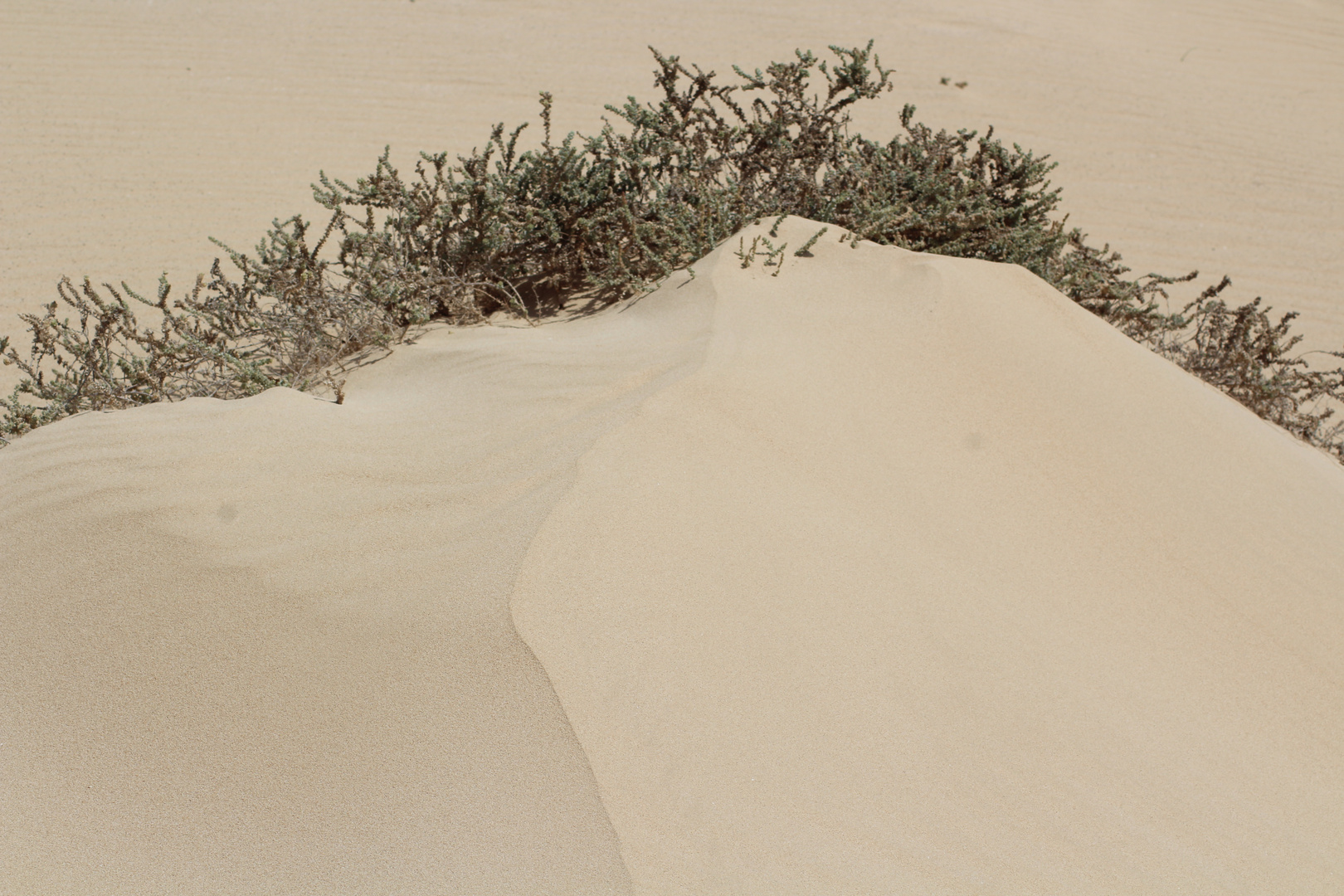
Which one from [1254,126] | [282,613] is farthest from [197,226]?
[1254,126]

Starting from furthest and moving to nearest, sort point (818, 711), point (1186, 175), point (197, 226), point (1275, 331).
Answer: point (1186, 175) → point (197, 226) → point (1275, 331) → point (818, 711)

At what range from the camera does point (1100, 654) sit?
2.57 meters

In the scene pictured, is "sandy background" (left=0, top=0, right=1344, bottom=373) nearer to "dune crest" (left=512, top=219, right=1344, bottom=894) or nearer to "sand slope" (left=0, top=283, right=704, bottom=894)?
"sand slope" (left=0, top=283, right=704, bottom=894)

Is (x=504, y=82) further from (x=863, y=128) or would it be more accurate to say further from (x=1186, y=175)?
(x=1186, y=175)

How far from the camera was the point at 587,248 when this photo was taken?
173 inches

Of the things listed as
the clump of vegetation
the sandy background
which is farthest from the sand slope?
the sandy background

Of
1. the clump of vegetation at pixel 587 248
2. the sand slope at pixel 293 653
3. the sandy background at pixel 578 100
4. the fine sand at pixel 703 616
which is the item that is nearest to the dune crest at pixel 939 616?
the fine sand at pixel 703 616

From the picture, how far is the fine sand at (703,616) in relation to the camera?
6.47 ft

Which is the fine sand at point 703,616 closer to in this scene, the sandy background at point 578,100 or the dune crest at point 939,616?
the dune crest at point 939,616

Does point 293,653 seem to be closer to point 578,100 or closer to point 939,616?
point 939,616

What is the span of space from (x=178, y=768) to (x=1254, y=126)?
31.1 ft

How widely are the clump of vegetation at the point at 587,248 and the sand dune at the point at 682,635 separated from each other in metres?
0.67

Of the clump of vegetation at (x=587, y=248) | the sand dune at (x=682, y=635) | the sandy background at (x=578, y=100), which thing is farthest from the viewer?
the sandy background at (x=578, y=100)

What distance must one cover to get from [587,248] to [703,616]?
2.54 meters
